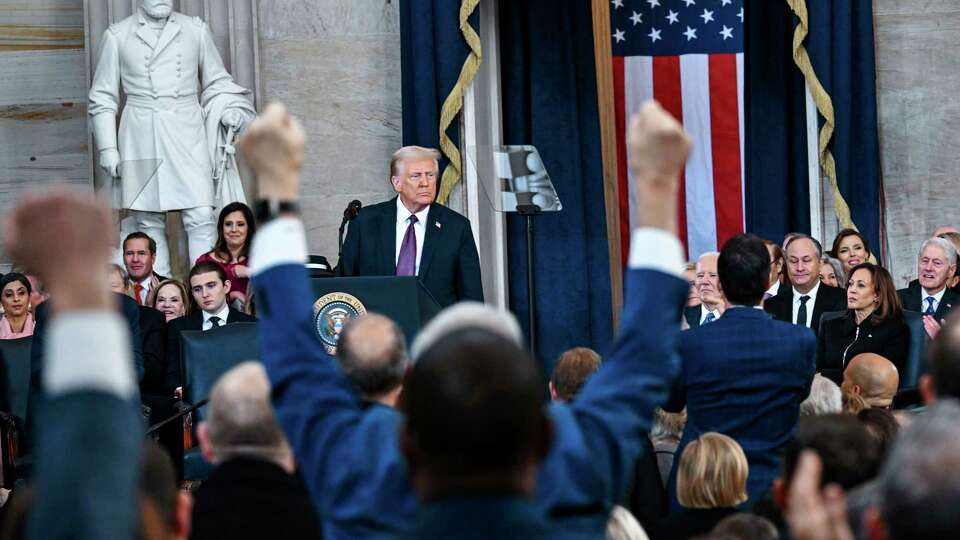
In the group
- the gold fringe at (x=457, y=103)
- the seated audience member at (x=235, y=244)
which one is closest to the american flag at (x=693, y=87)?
the gold fringe at (x=457, y=103)

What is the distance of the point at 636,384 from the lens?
84.4 inches

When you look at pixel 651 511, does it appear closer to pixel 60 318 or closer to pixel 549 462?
pixel 549 462

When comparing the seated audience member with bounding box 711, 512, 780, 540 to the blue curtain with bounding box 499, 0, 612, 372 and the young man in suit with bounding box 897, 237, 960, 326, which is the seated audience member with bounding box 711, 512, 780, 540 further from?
the blue curtain with bounding box 499, 0, 612, 372

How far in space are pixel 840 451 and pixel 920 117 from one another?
25.8 ft

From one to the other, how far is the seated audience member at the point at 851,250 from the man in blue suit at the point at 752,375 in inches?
181

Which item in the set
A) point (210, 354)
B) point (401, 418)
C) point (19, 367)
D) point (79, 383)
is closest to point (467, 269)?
point (210, 354)

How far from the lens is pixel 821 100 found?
9.75m

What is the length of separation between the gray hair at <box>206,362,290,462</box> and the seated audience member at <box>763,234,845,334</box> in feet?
19.0

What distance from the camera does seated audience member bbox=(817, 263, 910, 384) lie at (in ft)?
23.5

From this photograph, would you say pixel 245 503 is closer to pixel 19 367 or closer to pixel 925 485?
pixel 925 485

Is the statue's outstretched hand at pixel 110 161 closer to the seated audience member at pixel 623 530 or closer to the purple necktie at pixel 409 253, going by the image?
the purple necktie at pixel 409 253

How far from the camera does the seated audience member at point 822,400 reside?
4.57 meters

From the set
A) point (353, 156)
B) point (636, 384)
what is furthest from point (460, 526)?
point (353, 156)

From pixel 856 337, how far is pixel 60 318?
20.8 ft
